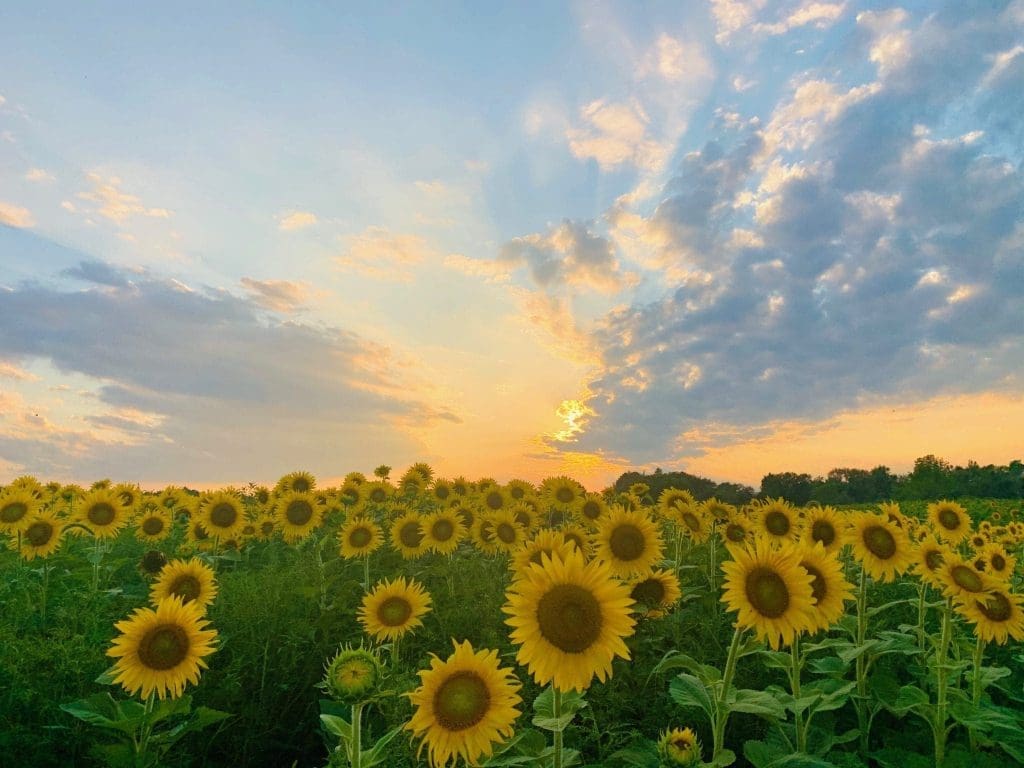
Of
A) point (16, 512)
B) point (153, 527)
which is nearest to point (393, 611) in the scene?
point (16, 512)

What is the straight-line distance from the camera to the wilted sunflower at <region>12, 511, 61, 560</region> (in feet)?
30.1

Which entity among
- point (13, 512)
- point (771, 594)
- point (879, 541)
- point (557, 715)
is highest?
point (13, 512)

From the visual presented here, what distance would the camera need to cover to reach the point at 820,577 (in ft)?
15.1

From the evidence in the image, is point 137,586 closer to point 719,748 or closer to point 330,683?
point 330,683

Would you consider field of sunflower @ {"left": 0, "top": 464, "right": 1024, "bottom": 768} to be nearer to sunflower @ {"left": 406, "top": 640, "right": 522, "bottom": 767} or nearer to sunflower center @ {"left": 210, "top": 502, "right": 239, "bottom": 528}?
sunflower @ {"left": 406, "top": 640, "right": 522, "bottom": 767}

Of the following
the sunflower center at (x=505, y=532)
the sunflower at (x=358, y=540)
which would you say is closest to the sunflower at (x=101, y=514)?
the sunflower at (x=358, y=540)

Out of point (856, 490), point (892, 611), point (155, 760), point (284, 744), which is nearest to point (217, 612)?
point (284, 744)

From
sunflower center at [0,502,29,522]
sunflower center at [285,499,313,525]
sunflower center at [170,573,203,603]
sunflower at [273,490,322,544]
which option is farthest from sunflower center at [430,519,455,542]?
sunflower center at [0,502,29,522]

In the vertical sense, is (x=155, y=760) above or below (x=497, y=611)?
below

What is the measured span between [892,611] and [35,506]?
11.5 meters

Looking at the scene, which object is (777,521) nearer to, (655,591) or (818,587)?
(655,591)

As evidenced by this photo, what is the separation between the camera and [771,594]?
4039 millimetres

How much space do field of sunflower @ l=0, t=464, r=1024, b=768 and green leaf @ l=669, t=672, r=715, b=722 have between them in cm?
2

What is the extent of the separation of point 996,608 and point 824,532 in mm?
1608
